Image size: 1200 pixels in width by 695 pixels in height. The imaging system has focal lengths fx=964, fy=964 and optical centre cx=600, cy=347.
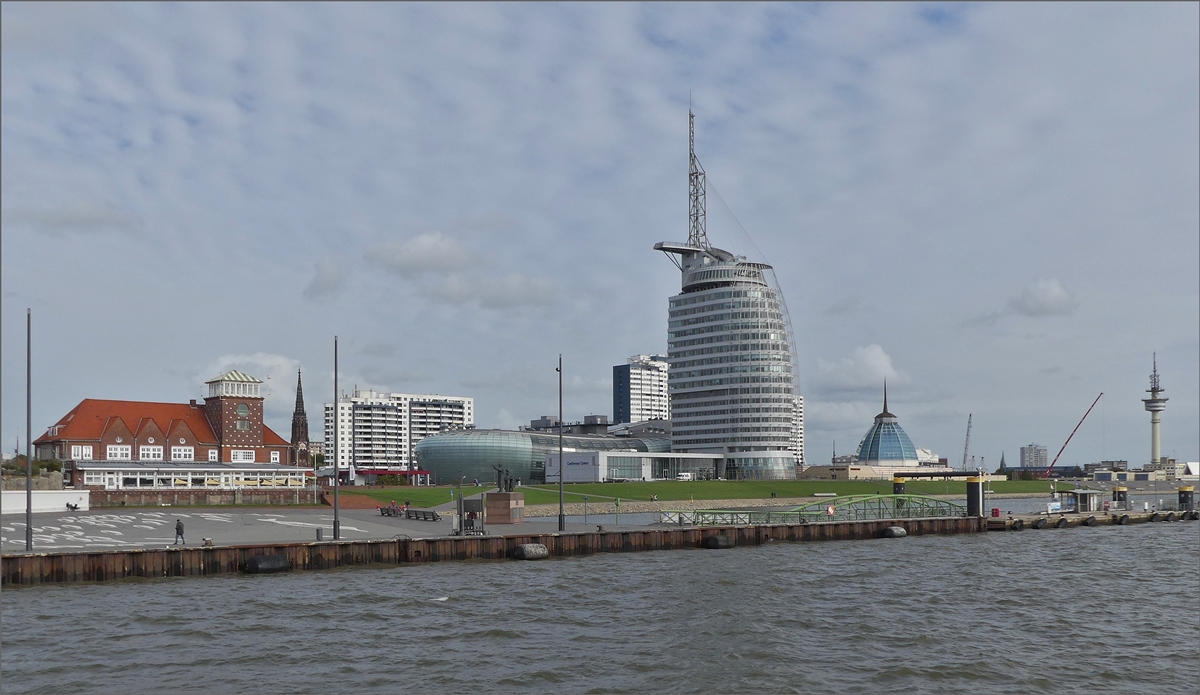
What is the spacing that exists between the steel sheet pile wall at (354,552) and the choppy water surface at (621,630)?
1.87 meters

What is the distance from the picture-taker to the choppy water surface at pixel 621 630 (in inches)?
1202

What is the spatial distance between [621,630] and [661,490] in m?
115

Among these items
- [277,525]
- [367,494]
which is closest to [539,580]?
→ [277,525]

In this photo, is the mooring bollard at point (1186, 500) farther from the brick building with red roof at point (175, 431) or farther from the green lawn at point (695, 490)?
the brick building with red roof at point (175, 431)

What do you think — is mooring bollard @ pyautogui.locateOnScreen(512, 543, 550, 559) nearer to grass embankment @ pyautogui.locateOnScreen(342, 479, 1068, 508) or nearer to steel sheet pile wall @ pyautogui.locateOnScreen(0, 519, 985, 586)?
steel sheet pile wall @ pyautogui.locateOnScreen(0, 519, 985, 586)

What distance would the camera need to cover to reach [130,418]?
5566 inches

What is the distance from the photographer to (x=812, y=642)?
36.1m

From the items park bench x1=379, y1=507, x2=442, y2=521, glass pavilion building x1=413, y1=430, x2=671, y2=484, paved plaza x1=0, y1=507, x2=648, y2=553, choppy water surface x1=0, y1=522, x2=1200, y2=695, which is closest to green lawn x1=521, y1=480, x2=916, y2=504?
glass pavilion building x1=413, y1=430, x2=671, y2=484

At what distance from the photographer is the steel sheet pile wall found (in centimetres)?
4994

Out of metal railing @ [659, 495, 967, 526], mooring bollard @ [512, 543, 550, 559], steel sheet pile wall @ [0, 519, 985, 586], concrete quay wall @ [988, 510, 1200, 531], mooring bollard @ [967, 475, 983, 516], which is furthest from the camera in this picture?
mooring bollard @ [967, 475, 983, 516]

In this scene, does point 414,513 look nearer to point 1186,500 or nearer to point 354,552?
point 354,552

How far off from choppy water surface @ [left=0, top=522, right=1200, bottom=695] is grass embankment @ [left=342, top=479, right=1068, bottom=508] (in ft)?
222

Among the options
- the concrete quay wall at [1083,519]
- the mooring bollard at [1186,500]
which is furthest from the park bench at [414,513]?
the mooring bollard at [1186,500]

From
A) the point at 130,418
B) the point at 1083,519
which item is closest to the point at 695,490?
the point at 1083,519
